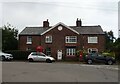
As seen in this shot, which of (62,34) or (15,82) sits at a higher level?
(62,34)

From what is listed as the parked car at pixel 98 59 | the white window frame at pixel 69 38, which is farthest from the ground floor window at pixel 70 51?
the parked car at pixel 98 59

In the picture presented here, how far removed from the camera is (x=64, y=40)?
6162 cm

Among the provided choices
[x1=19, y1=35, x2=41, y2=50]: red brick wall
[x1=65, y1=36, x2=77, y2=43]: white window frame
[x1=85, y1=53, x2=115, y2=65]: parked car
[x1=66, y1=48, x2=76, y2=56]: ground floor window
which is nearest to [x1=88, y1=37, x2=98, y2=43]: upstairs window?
[x1=65, y1=36, x2=77, y2=43]: white window frame

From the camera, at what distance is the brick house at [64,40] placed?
61156mm

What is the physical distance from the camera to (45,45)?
61.9 meters

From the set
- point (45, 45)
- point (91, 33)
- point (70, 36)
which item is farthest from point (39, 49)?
point (91, 33)

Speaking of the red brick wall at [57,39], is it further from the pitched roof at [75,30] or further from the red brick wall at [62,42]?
the pitched roof at [75,30]

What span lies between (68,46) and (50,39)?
151 inches

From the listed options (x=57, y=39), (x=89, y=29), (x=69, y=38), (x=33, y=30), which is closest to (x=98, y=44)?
(x=89, y=29)

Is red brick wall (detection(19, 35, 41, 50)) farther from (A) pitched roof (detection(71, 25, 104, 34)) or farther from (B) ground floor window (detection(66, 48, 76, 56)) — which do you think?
(A) pitched roof (detection(71, 25, 104, 34))

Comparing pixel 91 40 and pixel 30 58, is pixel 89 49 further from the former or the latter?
pixel 30 58

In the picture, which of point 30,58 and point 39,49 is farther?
point 39,49

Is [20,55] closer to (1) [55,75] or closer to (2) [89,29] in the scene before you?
(2) [89,29]

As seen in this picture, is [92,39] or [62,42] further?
[62,42]
